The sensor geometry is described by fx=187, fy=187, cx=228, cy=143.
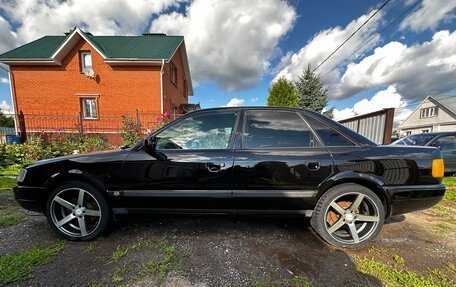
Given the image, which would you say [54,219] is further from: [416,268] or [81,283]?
[416,268]

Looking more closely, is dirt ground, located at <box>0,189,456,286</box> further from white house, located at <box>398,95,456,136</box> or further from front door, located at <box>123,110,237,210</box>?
white house, located at <box>398,95,456,136</box>

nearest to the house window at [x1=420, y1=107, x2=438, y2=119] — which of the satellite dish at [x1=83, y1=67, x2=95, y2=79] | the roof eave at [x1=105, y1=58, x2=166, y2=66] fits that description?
the roof eave at [x1=105, y1=58, x2=166, y2=66]

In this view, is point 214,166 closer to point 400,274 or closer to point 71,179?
point 71,179

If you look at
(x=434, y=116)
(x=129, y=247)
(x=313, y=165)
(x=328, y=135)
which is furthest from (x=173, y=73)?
(x=434, y=116)

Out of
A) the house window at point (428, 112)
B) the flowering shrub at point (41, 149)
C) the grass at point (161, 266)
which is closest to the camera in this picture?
the grass at point (161, 266)

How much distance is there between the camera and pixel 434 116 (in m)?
26.2

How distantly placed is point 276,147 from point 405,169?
147 cm

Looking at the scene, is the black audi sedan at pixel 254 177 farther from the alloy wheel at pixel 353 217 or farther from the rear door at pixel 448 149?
the rear door at pixel 448 149

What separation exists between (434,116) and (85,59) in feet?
134

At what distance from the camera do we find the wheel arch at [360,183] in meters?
2.14

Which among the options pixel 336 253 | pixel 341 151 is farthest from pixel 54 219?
pixel 341 151

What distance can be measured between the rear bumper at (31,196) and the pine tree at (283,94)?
15737 millimetres

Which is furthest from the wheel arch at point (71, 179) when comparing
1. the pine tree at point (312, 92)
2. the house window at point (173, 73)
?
the pine tree at point (312, 92)

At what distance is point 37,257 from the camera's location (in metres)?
2.02
